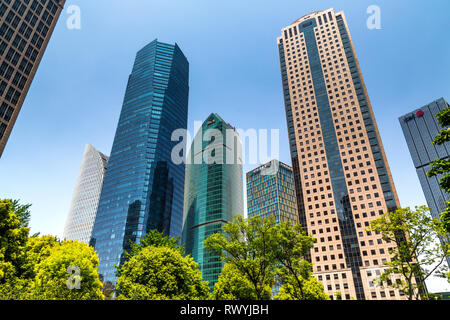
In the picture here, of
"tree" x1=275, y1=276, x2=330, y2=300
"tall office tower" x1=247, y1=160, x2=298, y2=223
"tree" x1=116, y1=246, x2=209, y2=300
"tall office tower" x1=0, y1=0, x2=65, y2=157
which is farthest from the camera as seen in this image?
"tall office tower" x1=247, y1=160, x2=298, y2=223

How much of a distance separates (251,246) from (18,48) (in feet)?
257

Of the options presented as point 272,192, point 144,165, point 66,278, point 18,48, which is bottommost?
point 66,278

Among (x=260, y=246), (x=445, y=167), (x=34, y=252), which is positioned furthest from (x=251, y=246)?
(x=34, y=252)

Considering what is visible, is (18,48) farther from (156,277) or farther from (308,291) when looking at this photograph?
(308,291)

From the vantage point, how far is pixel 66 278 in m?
31.8

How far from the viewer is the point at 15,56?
68.8m

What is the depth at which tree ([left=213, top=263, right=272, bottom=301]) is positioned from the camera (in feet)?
148

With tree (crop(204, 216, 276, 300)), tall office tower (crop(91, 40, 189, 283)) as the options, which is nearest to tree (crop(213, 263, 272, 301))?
tree (crop(204, 216, 276, 300))

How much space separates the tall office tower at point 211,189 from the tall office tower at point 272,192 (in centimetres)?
780

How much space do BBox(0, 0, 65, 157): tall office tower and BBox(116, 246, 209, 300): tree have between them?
170ft

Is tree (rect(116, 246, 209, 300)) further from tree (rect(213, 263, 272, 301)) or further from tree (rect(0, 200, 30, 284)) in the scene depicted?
tree (rect(213, 263, 272, 301))
